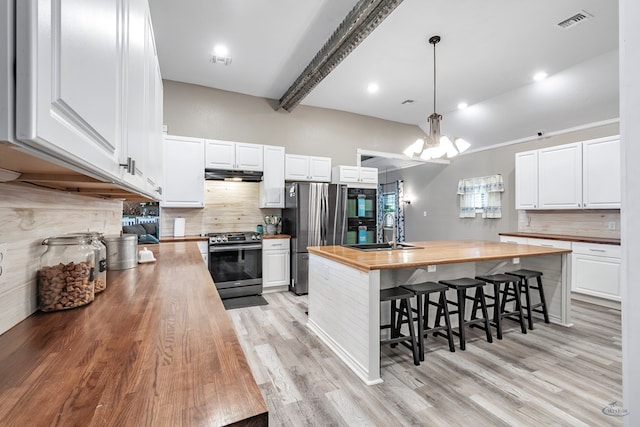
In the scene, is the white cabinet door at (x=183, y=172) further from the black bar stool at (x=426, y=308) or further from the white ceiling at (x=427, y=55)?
the black bar stool at (x=426, y=308)

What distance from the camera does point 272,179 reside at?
470 cm

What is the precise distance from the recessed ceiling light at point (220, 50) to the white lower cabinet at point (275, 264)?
2.57 meters

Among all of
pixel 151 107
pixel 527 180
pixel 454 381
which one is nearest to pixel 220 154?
pixel 151 107

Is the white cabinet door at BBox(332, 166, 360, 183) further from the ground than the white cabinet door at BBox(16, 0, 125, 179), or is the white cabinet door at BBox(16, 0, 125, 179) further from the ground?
the white cabinet door at BBox(332, 166, 360, 183)

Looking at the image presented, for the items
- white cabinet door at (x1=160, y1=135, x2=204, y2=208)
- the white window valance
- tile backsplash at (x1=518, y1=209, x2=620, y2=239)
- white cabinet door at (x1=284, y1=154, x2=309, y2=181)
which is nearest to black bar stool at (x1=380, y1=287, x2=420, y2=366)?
white cabinet door at (x1=284, y1=154, x2=309, y2=181)

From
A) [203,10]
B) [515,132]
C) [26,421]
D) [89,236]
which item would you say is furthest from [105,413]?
[515,132]

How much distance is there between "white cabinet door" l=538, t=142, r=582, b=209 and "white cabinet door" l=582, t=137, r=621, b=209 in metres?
0.08

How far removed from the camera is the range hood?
4312 millimetres

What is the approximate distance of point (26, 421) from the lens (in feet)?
1.78

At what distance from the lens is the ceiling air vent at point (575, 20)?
293cm

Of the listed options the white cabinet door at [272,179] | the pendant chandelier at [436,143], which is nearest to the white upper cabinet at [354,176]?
the white cabinet door at [272,179]

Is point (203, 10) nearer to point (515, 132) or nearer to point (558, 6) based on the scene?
point (558, 6)

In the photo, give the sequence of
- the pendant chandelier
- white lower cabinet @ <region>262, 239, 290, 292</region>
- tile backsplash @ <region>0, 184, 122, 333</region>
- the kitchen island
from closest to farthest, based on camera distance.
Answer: tile backsplash @ <region>0, 184, 122, 333</region> → the kitchen island → the pendant chandelier → white lower cabinet @ <region>262, 239, 290, 292</region>

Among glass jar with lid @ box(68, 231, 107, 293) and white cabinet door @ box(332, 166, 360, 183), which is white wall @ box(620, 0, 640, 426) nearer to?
glass jar with lid @ box(68, 231, 107, 293)
